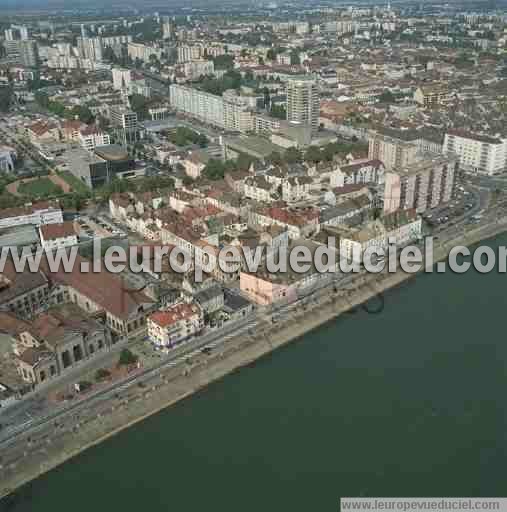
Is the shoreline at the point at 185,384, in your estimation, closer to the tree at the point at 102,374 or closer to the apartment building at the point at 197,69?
the tree at the point at 102,374

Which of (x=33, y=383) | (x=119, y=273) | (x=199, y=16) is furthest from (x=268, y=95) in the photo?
(x=199, y=16)

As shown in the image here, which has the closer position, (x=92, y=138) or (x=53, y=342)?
(x=53, y=342)

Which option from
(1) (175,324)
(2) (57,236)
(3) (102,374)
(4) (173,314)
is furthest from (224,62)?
(3) (102,374)

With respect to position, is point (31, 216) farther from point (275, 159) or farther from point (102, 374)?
point (275, 159)

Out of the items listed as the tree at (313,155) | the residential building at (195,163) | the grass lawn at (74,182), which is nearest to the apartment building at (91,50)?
the grass lawn at (74,182)

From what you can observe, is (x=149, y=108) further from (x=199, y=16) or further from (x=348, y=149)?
(x=199, y=16)

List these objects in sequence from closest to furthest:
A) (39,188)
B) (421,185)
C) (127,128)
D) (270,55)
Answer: (421,185), (39,188), (127,128), (270,55)

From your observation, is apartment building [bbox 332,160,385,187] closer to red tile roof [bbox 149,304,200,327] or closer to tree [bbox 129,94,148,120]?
red tile roof [bbox 149,304,200,327]

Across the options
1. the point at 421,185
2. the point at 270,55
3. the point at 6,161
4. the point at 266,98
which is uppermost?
the point at 270,55
